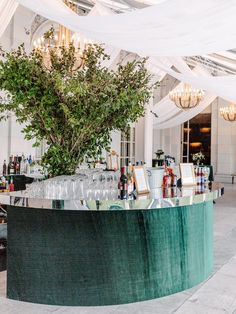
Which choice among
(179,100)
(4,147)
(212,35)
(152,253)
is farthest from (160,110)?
(152,253)

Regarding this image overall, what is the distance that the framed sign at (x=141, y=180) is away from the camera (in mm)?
3393

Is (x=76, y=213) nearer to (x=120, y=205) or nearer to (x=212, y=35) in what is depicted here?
(x=120, y=205)

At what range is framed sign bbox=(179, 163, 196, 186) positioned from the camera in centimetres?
412

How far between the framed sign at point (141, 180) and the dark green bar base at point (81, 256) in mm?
218

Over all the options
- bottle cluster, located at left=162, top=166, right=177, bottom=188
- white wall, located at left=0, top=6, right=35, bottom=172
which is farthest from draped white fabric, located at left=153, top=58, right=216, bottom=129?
bottle cluster, located at left=162, top=166, right=177, bottom=188

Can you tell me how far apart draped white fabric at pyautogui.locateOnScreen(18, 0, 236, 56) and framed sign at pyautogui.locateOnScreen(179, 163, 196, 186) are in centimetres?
117

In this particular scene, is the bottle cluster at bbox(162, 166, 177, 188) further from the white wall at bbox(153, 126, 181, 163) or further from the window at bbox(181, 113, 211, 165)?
the window at bbox(181, 113, 211, 165)

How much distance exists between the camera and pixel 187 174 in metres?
4.20

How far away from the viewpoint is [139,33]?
3764 millimetres

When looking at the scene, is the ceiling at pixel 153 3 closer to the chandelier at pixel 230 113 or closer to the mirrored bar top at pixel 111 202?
the chandelier at pixel 230 113

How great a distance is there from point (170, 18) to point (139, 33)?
1.25 feet

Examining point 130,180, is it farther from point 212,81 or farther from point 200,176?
point 212,81

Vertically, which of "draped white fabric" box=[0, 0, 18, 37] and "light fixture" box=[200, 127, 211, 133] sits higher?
"draped white fabric" box=[0, 0, 18, 37]

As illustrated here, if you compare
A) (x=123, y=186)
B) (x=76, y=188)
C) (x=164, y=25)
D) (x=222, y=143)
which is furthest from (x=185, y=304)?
(x=222, y=143)
